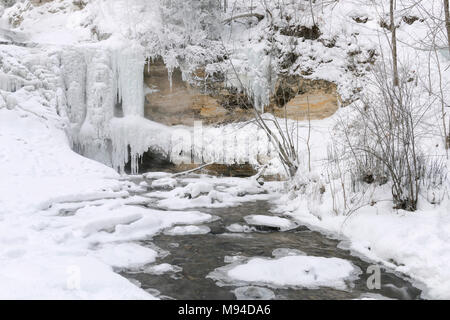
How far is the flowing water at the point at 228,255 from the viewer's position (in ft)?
9.66

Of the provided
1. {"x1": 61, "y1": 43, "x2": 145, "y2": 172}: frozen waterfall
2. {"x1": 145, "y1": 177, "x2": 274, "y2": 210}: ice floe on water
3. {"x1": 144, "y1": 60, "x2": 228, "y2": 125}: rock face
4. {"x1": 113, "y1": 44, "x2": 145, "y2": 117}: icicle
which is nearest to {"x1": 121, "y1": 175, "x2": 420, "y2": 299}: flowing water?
{"x1": 145, "y1": 177, "x2": 274, "y2": 210}: ice floe on water

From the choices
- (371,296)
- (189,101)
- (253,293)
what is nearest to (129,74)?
(189,101)

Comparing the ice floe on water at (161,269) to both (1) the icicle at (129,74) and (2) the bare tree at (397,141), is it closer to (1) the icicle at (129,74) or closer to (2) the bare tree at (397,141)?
(2) the bare tree at (397,141)

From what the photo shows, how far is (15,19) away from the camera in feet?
52.0

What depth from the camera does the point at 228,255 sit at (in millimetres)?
3865

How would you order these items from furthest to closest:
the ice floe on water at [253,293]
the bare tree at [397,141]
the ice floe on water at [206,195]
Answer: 1. the ice floe on water at [206,195]
2. the bare tree at [397,141]
3. the ice floe on water at [253,293]

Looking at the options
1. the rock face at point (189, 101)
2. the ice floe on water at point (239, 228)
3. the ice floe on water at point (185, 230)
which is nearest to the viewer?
the ice floe on water at point (185, 230)

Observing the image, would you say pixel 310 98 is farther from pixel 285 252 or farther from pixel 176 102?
pixel 285 252

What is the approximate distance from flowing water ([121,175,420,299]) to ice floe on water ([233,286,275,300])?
0.05ft

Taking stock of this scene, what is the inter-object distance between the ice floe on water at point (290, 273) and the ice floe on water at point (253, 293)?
4.7 inches

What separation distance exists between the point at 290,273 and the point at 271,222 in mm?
1893

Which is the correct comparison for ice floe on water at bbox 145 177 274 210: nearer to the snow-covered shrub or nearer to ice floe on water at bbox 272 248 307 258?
ice floe on water at bbox 272 248 307 258

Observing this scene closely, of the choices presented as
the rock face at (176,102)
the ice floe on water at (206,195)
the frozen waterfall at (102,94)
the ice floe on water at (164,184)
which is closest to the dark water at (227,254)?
the ice floe on water at (206,195)
